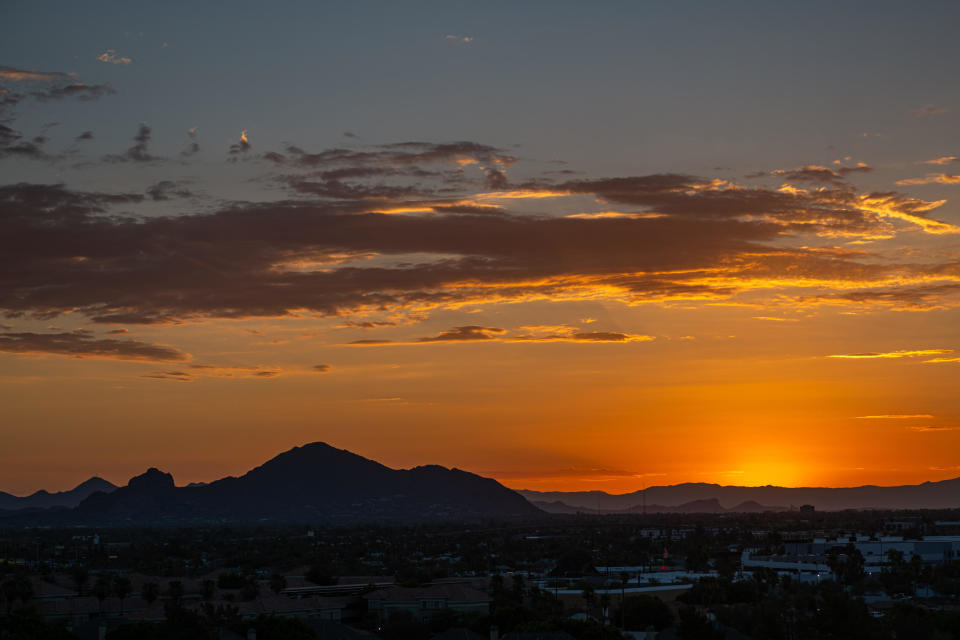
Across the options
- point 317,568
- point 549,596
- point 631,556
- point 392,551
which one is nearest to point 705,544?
point 631,556

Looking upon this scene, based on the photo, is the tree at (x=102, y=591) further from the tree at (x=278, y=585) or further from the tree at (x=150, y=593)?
the tree at (x=278, y=585)

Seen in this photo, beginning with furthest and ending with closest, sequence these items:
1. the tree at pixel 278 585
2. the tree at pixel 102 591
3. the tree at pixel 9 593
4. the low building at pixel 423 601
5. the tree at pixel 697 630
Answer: the tree at pixel 278 585
the tree at pixel 102 591
the low building at pixel 423 601
the tree at pixel 9 593
the tree at pixel 697 630

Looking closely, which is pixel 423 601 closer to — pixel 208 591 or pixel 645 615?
pixel 208 591

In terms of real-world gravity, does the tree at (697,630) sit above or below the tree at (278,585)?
below

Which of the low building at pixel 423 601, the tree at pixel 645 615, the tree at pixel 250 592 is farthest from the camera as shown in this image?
the tree at pixel 250 592

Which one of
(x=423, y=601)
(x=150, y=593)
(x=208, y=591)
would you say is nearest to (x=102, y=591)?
(x=150, y=593)

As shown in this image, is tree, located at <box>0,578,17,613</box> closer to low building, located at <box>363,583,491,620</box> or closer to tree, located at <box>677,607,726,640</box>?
low building, located at <box>363,583,491,620</box>

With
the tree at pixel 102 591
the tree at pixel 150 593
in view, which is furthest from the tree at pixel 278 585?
the tree at pixel 102 591

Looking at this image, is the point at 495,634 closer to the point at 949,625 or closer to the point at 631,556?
the point at 949,625

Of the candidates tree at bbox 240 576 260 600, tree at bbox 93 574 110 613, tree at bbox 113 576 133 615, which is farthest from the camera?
tree at bbox 240 576 260 600

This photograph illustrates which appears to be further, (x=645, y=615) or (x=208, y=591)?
(x=208, y=591)

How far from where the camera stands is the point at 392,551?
191875 millimetres

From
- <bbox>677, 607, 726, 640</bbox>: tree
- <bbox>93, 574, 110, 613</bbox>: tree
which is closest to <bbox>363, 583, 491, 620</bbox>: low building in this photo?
<bbox>93, 574, 110, 613</bbox>: tree

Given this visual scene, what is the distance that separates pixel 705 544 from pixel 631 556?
20.9 meters
